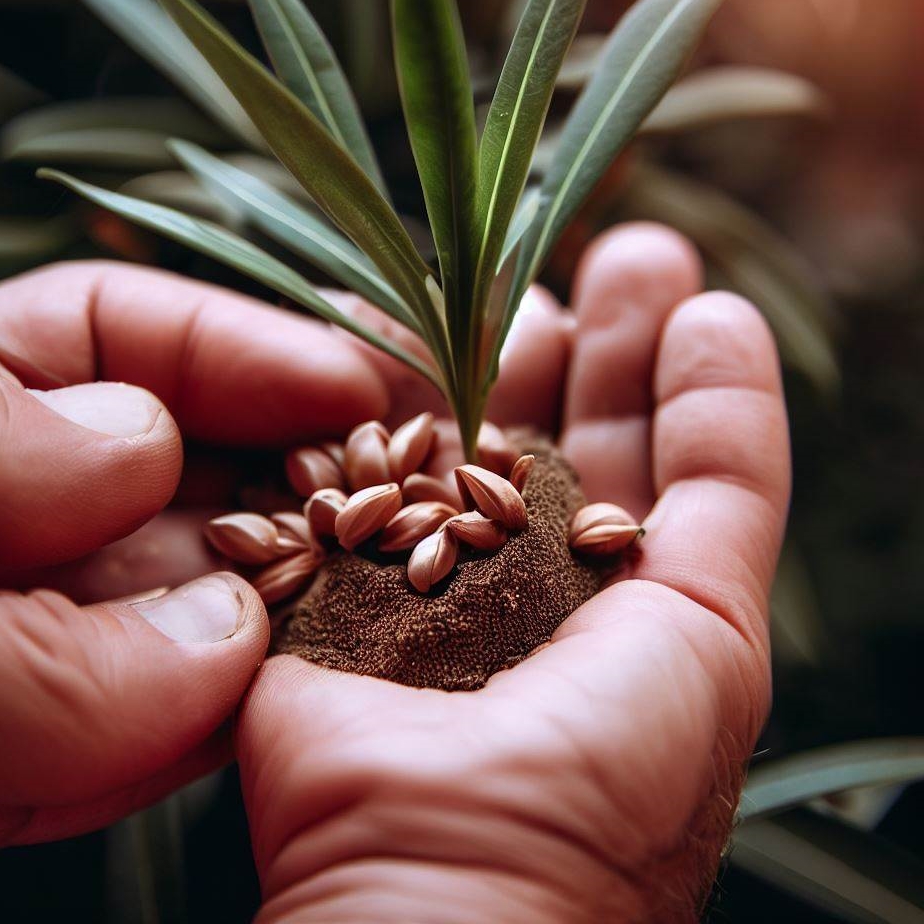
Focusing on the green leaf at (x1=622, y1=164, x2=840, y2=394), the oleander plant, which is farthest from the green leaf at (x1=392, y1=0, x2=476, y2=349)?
the green leaf at (x1=622, y1=164, x2=840, y2=394)

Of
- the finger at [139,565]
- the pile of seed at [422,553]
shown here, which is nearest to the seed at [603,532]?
the pile of seed at [422,553]

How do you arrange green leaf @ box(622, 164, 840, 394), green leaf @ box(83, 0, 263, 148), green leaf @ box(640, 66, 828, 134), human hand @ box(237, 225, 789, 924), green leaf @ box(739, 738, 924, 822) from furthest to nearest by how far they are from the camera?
green leaf @ box(622, 164, 840, 394), green leaf @ box(640, 66, 828, 134), green leaf @ box(83, 0, 263, 148), green leaf @ box(739, 738, 924, 822), human hand @ box(237, 225, 789, 924)

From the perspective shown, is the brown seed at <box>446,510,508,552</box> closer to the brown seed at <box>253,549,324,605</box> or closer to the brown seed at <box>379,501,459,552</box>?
the brown seed at <box>379,501,459,552</box>

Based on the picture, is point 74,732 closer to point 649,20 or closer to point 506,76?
point 506,76

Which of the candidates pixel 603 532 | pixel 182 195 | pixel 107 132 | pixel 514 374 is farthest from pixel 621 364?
pixel 107 132

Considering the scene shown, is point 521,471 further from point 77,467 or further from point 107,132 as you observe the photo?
point 107,132

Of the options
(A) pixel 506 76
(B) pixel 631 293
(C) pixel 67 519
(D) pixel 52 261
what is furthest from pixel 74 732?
(D) pixel 52 261

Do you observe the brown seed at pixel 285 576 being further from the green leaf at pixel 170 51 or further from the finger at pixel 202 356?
the green leaf at pixel 170 51
